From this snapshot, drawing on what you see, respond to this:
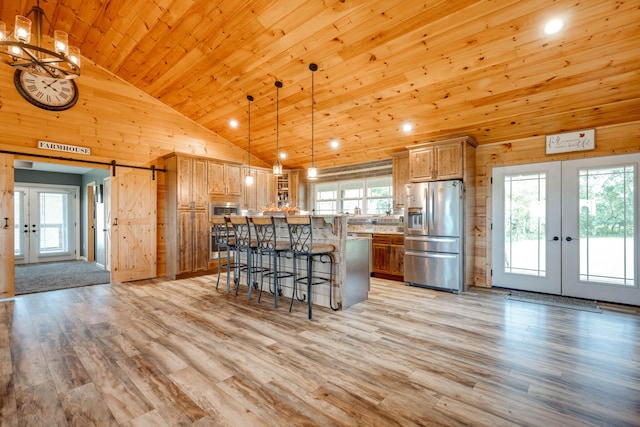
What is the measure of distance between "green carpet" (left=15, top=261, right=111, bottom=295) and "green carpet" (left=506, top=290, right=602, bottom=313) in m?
7.13

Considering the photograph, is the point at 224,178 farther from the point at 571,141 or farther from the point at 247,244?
the point at 571,141

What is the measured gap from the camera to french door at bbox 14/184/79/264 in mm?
7812

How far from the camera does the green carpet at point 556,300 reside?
13.2 ft

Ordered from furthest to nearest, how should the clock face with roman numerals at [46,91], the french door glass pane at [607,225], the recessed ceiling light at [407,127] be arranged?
the recessed ceiling light at [407,127] < the clock face with roman numerals at [46,91] < the french door glass pane at [607,225]

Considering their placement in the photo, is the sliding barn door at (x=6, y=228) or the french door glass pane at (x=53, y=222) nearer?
the sliding barn door at (x=6, y=228)

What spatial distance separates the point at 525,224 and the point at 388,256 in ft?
7.64

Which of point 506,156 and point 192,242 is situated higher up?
point 506,156

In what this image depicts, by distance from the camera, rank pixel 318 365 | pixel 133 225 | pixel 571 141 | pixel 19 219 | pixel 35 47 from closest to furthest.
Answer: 1. pixel 35 47
2. pixel 318 365
3. pixel 571 141
4. pixel 133 225
5. pixel 19 219

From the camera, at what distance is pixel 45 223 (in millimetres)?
8258

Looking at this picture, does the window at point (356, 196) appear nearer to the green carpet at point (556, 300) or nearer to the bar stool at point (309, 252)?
the green carpet at point (556, 300)

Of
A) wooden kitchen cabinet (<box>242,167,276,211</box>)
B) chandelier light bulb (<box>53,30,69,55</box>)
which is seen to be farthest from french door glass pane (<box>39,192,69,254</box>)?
chandelier light bulb (<box>53,30,69,55</box>)

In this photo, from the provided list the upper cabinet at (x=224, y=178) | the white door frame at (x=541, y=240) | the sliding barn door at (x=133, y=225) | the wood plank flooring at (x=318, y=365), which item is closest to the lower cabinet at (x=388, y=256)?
the white door frame at (x=541, y=240)

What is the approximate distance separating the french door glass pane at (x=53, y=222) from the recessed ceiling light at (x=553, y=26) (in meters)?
11.1

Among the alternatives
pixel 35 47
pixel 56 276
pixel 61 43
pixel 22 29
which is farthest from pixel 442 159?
pixel 56 276
